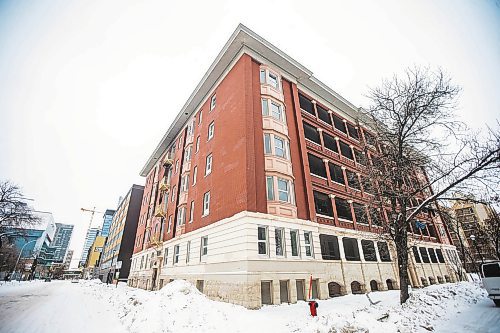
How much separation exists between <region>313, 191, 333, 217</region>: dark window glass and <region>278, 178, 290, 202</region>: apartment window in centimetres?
463

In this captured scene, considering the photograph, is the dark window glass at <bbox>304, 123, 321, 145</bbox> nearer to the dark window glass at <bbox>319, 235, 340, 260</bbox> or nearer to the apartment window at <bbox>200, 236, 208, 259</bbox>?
the dark window glass at <bbox>319, 235, 340, 260</bbox>

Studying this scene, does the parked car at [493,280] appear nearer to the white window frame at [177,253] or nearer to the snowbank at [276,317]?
the snowbank at [276,317]

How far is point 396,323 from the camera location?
837 centimetres

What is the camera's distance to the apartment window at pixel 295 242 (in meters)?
15.6

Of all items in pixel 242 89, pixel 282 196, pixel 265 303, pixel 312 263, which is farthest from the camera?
pixel 242 89

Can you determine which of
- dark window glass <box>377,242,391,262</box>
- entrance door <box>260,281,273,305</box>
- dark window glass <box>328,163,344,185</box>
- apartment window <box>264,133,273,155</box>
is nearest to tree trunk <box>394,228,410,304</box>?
entrance door <box>260,281,273,305</box>

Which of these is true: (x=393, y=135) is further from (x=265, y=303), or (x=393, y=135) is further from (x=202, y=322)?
(x=202, y=322)

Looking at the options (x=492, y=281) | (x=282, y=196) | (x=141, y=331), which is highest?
(x=282, y=196)

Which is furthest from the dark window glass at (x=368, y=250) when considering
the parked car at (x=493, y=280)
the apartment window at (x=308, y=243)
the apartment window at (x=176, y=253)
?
the apartment window at (x=176, y=253)

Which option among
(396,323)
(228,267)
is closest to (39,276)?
(228,267)

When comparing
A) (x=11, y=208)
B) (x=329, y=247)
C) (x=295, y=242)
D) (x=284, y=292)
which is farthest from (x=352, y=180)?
(x=11, y=208)

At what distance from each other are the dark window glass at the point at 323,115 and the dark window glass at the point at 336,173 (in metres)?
5.89

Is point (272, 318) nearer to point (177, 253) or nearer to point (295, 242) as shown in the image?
point (295, 242)

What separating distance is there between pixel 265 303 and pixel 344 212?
42.6 feet
